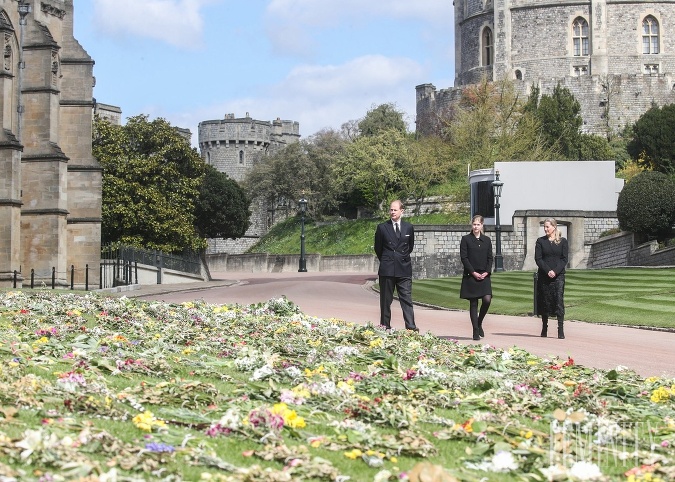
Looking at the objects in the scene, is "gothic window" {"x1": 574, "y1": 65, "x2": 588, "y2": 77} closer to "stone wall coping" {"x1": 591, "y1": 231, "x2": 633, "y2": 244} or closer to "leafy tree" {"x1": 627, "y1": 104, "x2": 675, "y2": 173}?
"leafy tree" {"x1": 627, "y1": 104, "x2": 675, "y2": 173}

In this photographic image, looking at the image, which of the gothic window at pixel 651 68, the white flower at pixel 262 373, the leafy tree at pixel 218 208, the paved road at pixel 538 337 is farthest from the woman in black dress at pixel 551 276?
the gothic window at pixel 651 68

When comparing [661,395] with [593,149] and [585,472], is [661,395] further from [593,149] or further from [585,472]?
[593,149]

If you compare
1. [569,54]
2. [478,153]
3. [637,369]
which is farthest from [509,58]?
[637,369]

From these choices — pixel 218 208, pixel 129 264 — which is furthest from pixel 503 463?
pixel 218 208

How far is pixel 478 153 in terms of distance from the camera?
74.4 m

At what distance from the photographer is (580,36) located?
97.9 m

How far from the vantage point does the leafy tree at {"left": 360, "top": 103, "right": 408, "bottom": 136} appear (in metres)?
103

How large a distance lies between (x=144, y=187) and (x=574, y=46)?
52.6 m

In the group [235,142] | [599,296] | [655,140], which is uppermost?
[235,142]

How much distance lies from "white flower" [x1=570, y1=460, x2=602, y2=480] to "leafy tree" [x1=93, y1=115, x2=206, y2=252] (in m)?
48.7

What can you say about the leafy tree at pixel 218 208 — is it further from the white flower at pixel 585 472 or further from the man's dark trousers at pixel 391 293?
the white flower at pixel 585 472

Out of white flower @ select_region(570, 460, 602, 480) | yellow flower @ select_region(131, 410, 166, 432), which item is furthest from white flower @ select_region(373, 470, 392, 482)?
yellow flower @ select_region(131, 410, 166, 432)

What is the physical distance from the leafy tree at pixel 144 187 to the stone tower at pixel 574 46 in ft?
132

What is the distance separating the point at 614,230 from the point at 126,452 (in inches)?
1819
